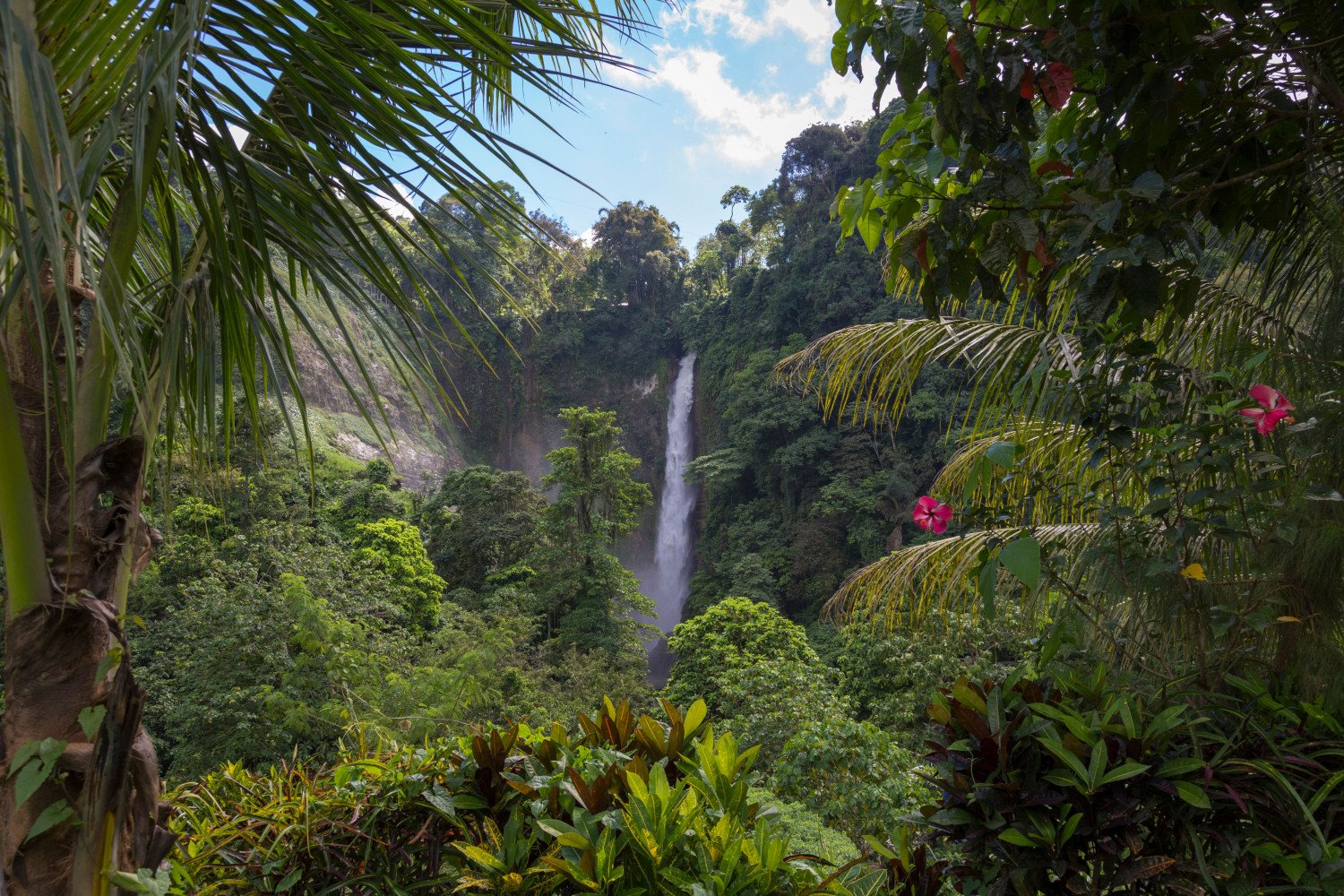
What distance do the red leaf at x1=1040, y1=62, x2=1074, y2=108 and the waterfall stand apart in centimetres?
1705

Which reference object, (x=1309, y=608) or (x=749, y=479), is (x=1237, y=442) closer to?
(x=1309, y=608)

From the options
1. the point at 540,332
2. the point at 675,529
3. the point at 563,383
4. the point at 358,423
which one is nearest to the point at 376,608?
the point at 540,332

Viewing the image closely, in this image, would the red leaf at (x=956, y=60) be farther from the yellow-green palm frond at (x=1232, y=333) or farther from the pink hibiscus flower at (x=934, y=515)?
the yellow-green palm frond at (x=1232, y=333)

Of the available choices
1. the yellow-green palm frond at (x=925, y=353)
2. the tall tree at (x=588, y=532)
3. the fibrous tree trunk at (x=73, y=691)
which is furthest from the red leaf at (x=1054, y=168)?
the tall tree at (x=588, y=532)

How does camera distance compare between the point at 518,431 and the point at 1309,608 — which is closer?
the point at 1309,608

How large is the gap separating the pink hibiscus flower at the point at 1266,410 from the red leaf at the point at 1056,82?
546 mm

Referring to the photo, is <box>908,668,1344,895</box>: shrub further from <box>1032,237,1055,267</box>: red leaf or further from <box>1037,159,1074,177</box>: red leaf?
<box>1037,159,1074,177</box>: red leaf

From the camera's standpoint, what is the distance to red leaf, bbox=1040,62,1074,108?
1.18 m

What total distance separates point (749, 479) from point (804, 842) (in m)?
14.2

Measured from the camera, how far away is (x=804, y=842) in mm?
3213

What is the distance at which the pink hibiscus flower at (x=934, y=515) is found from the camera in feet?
4.91

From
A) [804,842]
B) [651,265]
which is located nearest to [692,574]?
[651,265]

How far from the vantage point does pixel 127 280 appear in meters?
1.12

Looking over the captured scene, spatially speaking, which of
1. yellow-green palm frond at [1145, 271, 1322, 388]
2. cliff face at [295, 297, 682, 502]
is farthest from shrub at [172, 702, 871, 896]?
cliff face at [295, 297, 682, 502]
